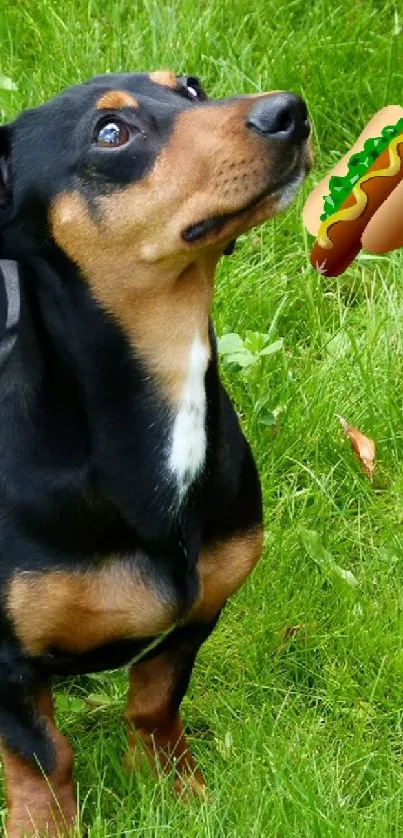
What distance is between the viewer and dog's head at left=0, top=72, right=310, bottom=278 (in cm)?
295

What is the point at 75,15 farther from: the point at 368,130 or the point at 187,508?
the point at 187,508

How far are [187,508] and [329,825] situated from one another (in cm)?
74

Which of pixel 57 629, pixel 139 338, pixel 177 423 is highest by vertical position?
pixel 139 338

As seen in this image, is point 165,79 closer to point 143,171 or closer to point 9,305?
point 143,171

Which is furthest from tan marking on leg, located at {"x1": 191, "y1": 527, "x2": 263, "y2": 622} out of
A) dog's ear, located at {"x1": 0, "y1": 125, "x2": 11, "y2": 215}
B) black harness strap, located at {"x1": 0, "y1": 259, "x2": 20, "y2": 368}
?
dog's ear, located at {"x1": 0, "y1": 125, "x2": 11, "y2": 215}

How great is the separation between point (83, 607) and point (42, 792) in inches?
20.8

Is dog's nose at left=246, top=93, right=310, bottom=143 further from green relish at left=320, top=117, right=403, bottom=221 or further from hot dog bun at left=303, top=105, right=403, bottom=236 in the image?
hot dog bun at left=303, top=105, right=403, bottom=236

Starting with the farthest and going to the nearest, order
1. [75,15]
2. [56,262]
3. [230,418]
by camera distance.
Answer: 1. [75,15]
2. [230,418]
3. [56,262]

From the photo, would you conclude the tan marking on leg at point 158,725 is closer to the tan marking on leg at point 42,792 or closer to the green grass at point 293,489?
the green grass at point 293,489

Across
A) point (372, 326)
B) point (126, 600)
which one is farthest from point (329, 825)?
point (372, 326)

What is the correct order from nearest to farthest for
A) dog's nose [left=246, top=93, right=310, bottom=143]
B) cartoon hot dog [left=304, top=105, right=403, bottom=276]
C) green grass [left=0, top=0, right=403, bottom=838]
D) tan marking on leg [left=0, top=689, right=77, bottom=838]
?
dog's nose [left=246, top=93, right=310, bottom=143] < cartoon hot dog [left=304, top=105, right=403, bottom=276] < tan marking on leg [left=0, top=689, right=77, bottom=838] < green grass [left=0, top=0, right=403, bottom=838]

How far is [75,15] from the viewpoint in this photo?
5668 mm

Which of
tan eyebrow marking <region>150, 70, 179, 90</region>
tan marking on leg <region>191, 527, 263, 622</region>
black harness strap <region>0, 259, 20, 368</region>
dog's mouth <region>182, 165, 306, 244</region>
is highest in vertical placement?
tan eyebrow marking <region>150, 70, 179, 90</region>

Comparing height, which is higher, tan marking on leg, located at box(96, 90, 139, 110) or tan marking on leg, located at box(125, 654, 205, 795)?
tan marking on leg, located at box(96, 90, 139, 110)
